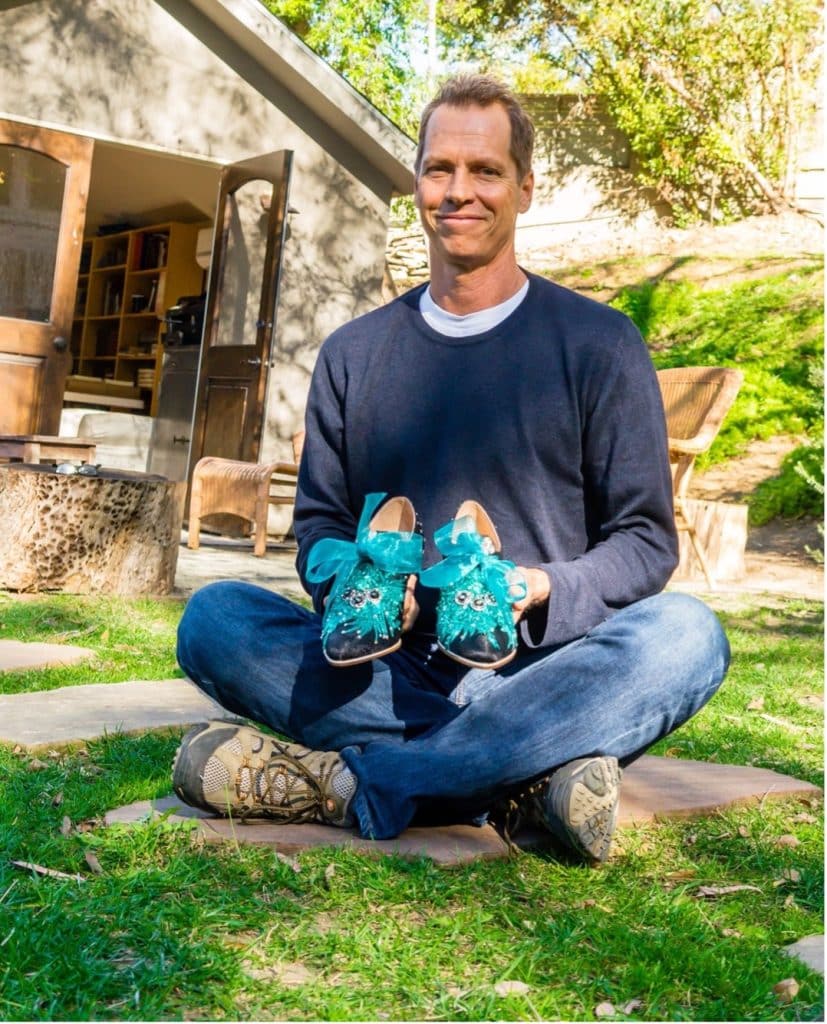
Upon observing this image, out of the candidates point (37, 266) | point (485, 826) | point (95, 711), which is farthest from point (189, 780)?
point (37, 266)

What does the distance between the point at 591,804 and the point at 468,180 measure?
117 cm

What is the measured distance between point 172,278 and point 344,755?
1063 centimetres

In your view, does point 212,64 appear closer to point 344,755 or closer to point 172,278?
point 172,278

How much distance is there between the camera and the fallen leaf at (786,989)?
159 centimetres

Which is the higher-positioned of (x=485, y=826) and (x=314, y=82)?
(x=314, y=82)

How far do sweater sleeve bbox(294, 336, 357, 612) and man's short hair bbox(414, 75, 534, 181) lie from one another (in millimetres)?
460

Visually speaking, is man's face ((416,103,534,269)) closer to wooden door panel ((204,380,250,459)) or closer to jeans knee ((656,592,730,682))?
jeans knee ((656,592,730,682))

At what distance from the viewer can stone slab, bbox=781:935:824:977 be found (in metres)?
1.70

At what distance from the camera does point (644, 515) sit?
2197 mm

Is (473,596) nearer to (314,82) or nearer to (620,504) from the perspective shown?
(620,504)

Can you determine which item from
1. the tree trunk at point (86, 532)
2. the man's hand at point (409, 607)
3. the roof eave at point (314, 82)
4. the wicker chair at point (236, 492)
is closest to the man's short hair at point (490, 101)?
the man's hand at point (409, 607)

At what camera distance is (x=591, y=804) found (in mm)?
A: 1938

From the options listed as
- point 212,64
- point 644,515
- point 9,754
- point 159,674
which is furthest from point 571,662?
point 212,64

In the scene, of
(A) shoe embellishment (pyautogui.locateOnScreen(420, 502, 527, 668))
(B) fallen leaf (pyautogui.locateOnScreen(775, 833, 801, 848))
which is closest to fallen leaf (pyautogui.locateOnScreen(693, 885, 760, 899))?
(B) fallen leaf (pyautogui.locateOnScreen(775, 833, 801, 848))
